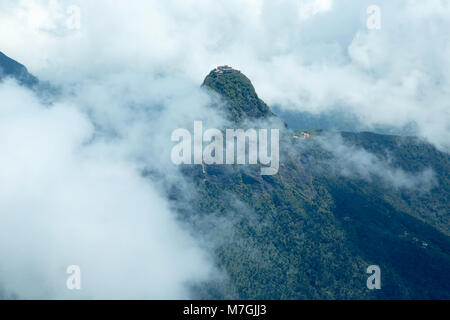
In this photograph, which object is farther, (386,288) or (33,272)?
(33,272)

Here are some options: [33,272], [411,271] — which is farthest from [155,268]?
[411,271]

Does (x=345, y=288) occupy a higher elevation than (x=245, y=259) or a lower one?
lower
